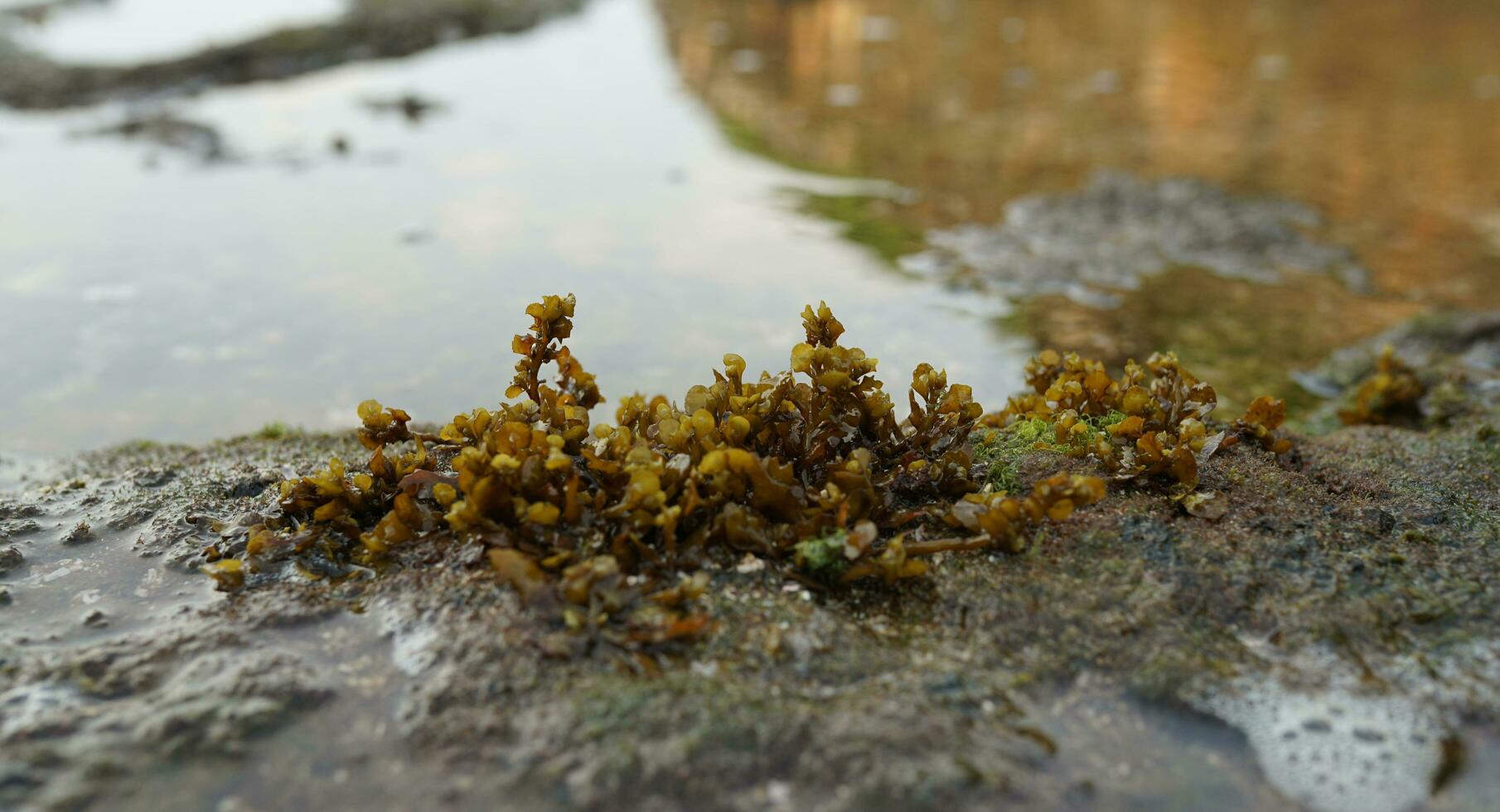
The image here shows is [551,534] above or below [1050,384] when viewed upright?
below

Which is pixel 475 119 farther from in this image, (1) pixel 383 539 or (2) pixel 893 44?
(1) pixel 383 539

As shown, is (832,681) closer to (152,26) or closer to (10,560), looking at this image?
(10,560)

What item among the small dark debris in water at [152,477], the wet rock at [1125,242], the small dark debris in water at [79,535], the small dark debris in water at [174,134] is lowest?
the small dark debris in water at [79,535]

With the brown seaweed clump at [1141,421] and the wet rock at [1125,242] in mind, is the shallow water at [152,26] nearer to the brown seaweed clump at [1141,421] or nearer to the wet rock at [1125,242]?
the wet rock at [1125,242]

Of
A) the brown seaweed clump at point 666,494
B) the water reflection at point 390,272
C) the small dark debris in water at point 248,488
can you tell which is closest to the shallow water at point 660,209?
the water reflection at point 390,272

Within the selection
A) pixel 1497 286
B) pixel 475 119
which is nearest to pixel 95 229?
pixel 475 119

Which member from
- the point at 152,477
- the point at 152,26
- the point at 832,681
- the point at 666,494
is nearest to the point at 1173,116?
the point at 666,494

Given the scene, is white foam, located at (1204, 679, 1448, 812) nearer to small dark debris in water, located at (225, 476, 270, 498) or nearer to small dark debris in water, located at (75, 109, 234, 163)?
small dark debris in water, located at (225, 476, 270, 498)
